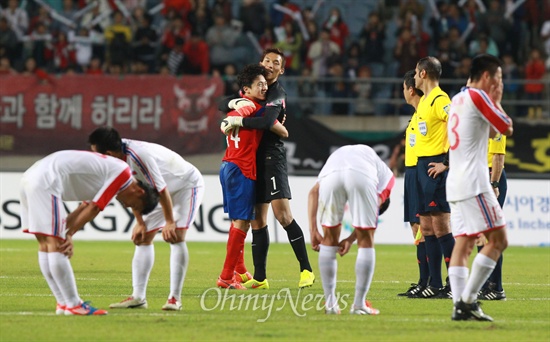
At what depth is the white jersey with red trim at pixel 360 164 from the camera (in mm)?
8742

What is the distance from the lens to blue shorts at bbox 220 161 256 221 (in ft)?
38.7

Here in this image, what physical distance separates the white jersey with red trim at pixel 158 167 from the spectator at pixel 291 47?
1499 centimetres

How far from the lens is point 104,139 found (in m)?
8.76

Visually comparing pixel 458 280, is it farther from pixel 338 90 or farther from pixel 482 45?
pixel 482 45

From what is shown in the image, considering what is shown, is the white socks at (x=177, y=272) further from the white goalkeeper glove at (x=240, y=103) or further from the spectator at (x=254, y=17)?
the spectator at (x=254, y=17)

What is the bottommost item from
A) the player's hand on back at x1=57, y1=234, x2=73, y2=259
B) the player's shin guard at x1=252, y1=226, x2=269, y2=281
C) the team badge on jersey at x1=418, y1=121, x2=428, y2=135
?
the player's shin guard at x1=252, y1=226, x2=269, y2=281

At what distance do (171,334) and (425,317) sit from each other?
7.94 feet

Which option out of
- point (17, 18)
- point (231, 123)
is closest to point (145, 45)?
point (17, 18)

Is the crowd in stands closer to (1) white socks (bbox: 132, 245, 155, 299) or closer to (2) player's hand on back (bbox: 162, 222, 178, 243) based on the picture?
(1) white socks (bbox: 132, 245, 155, 299)

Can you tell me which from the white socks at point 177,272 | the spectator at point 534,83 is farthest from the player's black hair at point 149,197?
the spectator at point 534,83

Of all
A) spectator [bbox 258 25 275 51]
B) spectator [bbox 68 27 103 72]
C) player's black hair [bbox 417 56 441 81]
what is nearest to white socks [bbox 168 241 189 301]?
player's black hair [bbox 417 56 441 81]

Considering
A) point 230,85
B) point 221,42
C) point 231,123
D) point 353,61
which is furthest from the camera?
point 221,42

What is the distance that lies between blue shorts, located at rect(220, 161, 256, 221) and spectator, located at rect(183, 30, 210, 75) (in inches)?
483

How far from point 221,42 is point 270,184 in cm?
1299
